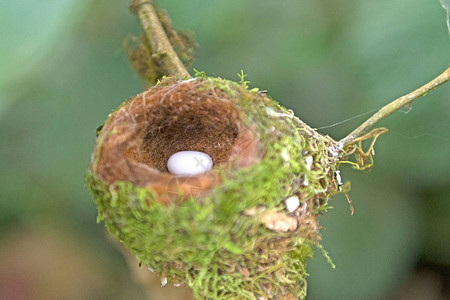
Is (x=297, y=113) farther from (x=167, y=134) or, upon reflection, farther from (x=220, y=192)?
(x=220, y=192)

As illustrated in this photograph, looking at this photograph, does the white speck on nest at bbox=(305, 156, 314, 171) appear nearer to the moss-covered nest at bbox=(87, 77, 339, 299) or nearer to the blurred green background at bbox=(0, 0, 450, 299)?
the moss-covered nest at bbox=(87, 77, 339, 299)

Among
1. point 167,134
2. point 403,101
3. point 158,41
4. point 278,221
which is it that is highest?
point 158,41

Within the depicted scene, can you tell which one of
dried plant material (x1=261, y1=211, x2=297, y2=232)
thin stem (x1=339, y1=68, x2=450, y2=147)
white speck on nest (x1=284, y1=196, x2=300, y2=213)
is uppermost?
thin stem (x1=339, y1=68, x2=450, y2=147)

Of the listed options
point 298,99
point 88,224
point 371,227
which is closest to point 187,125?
point 298,99

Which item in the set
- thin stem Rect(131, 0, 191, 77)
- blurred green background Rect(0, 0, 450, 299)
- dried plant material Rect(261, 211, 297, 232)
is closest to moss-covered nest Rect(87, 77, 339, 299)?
dried plant material Rect(261, 211, 297, 232)

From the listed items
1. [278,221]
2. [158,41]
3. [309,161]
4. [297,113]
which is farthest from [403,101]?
[158,41]

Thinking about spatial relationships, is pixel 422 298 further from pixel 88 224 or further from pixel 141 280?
A: pixel 88 224
